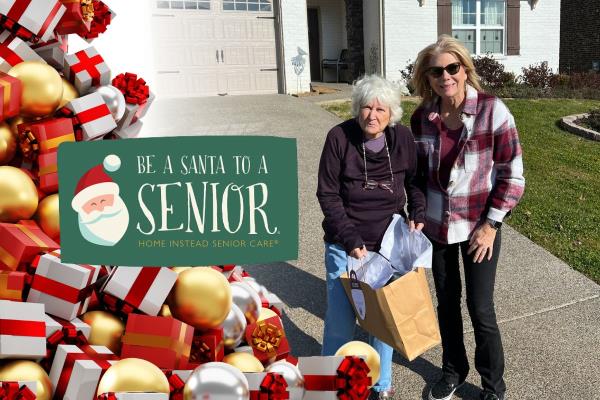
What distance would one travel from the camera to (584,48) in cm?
1769

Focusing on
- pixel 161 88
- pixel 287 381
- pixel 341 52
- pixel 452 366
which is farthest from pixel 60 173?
pixel 341 52

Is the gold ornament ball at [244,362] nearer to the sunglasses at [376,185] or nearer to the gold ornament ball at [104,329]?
the gold ornament ball at [104,329]

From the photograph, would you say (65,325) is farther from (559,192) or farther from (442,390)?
(559,192)

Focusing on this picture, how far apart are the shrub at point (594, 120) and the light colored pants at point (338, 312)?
26.1 ft

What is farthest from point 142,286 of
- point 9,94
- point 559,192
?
point 559,192

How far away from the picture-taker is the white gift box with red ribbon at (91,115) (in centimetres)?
153

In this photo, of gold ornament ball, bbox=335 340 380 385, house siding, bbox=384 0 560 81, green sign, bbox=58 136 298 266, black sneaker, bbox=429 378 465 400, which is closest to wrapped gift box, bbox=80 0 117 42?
green sign, bbox=58 136 298 266

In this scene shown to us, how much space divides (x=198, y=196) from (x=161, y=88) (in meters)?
0.43

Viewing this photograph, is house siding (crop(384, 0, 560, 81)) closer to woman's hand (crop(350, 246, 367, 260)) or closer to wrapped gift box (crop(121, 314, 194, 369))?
woman's hand (crop(350, 246, 367, 260))

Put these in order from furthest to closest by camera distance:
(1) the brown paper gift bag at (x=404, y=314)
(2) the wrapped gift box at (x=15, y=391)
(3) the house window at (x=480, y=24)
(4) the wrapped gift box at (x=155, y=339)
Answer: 1. (3) the house window at (x=480, y=24)
2. (1) the brown paper gift bag at (x=404, y=314)
3. (4) the wrapped gift box at (x=155, y=339)
4. (2) the wrapped gift box at (x=15, y=391)

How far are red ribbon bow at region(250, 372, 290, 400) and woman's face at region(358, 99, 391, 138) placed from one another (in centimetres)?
145

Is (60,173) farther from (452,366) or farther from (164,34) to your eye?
(452,366)

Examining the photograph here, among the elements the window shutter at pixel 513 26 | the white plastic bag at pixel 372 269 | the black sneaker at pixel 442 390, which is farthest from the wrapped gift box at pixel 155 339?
the window shutter at pixel 513 26

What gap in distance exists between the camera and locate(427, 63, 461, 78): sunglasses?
2498 mm
